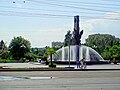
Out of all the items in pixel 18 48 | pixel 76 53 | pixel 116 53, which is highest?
pixel 18 48

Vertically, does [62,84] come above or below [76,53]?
below

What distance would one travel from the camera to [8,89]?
47.9 feet

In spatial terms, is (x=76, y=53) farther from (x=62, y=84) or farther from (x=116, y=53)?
(x=62, y=84)

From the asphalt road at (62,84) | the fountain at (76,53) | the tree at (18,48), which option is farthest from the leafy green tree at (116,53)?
the asphalt road at (62,84)

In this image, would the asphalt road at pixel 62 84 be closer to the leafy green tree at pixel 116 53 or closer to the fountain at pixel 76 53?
the fountain at pixel 76 53

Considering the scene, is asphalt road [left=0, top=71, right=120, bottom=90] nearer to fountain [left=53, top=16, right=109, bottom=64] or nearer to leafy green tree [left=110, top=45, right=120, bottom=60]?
fountain [left=53, top=16, right=109, bottom=64]

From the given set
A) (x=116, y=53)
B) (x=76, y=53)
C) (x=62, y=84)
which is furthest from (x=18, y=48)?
(x=62, y=84)

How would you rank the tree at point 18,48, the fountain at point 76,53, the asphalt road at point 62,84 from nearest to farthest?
the asphalt road at point 62,84, the fountain at point 76,53, the tree at point 18,48

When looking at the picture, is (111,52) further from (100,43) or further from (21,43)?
(100,43)

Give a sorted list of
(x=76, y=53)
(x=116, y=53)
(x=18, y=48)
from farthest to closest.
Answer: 1. (x=18, y=48)
2. (x=116, y=53)
3. (x=76, y=53)

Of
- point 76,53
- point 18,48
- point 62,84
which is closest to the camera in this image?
point 62,84

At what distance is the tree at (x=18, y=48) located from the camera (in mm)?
106375

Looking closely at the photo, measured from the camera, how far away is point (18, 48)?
10675 cm

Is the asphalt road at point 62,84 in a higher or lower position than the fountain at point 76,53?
lower
